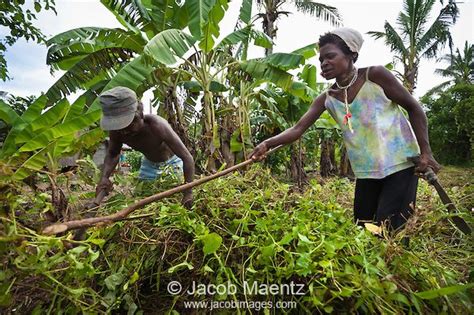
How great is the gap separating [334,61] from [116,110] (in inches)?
57.4

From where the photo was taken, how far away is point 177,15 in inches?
176

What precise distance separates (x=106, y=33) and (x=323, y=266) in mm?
4460

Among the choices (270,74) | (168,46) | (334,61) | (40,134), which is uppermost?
(168,46)

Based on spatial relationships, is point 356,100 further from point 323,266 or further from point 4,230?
point 4,230

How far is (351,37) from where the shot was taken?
1.88 metres

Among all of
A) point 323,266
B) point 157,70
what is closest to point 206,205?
point 323,266

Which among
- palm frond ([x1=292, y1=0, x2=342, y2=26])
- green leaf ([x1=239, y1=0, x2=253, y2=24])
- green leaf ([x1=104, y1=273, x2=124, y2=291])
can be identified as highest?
palm frond ([x1=292, y1=0, x2=342, y2=26])

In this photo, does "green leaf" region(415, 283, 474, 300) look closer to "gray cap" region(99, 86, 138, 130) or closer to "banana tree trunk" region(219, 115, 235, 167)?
"gray cap" region(99, 86, 138, 130)

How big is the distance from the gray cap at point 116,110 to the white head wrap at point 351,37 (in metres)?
1.43

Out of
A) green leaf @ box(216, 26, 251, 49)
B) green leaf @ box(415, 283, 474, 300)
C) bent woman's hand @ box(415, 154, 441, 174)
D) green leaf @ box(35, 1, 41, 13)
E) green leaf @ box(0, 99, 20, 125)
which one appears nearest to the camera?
green leaf @ box(415, 283, 474, 300)

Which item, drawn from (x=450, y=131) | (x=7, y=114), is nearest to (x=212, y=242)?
(x=7, y=114)

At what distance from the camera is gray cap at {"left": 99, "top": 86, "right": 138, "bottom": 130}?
2.06 metres

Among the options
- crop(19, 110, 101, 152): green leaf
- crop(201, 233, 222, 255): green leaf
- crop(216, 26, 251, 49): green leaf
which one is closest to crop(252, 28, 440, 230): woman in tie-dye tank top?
crop(201, 233, 222, 255): green leaf

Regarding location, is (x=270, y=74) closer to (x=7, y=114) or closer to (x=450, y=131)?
(x=7, y=114)
